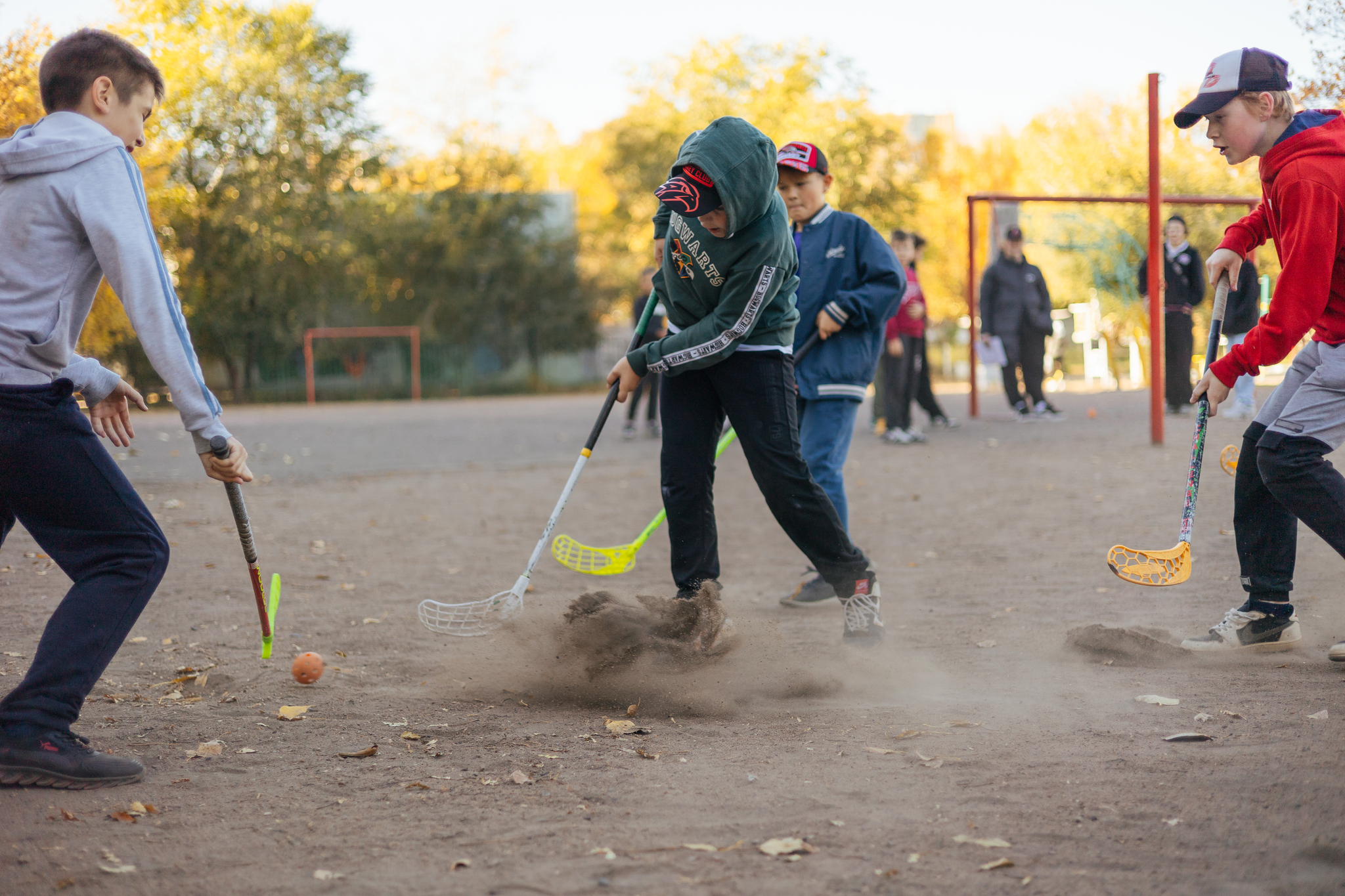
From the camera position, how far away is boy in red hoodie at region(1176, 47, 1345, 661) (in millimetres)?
3582

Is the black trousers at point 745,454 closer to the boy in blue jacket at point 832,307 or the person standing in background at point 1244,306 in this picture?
the boy in blue jacket at point 832,307

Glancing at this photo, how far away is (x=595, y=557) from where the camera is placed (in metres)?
5.16

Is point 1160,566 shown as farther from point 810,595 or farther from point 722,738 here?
point 722,738

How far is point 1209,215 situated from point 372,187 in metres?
22.8

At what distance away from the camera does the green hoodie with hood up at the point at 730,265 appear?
385 centimetres

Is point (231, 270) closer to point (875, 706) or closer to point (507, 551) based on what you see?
point (507, 551)

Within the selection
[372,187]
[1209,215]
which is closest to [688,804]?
[1209,215]

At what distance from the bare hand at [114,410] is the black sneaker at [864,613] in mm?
2521

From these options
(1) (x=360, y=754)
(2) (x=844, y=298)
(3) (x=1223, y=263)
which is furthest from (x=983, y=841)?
(2) (x=844, y=298)

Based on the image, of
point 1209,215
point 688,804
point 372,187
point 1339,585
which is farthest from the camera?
point 372,187

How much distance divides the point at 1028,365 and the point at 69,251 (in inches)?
510

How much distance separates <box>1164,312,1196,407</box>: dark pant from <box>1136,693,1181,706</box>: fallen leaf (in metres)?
10.5

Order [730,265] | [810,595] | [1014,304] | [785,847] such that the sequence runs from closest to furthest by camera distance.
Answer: [785,847]
[730,265]
[810,595]
[1014,304]

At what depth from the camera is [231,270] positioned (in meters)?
28.1
